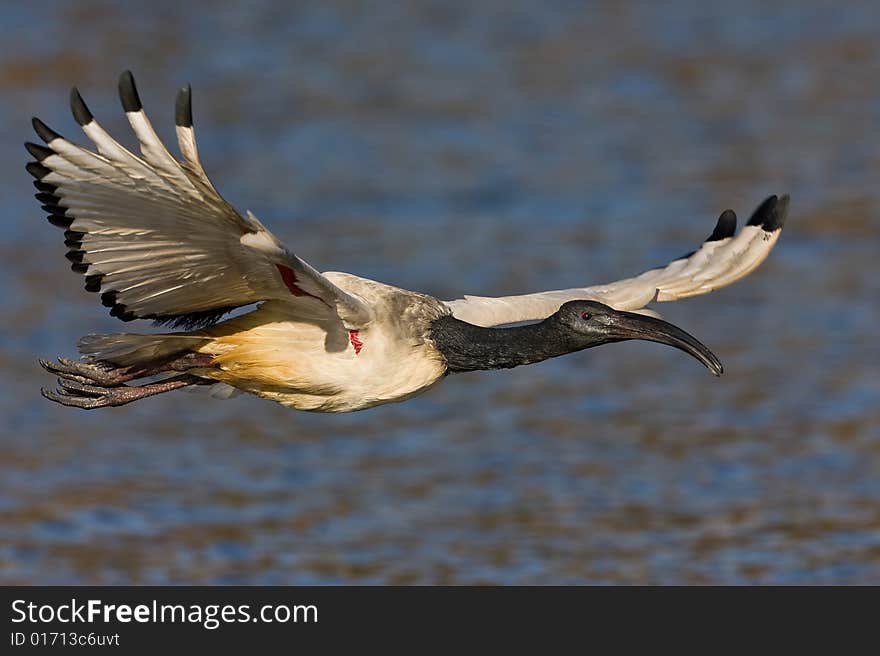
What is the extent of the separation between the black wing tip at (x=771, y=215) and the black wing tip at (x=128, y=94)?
4.25m

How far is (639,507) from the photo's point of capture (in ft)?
47.5

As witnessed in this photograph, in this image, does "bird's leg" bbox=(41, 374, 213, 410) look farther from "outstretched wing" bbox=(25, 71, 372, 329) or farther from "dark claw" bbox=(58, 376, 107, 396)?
"outstretched wing" bbox=(25, 71, 372, 329)

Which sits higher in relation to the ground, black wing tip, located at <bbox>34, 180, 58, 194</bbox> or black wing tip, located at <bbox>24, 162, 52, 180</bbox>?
black wing tip, located at <bbox>24, 162, 52, 180</bbox>

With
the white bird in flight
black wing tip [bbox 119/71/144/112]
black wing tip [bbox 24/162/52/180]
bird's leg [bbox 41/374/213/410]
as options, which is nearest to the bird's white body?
the white bird in flight

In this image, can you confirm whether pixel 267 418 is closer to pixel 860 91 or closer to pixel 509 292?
pixel 509 292

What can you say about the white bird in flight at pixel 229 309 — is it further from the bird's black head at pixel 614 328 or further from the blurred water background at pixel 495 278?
the blurred water background at pixel 495 278

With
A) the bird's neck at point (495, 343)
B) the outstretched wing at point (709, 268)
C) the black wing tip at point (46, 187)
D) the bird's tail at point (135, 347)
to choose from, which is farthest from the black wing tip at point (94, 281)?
the outstretched wing at point (709, 268)

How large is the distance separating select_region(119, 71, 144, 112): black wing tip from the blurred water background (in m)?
6.08

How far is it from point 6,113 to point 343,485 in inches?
422

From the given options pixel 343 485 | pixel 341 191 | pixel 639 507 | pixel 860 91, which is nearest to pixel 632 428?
pixel 639 507

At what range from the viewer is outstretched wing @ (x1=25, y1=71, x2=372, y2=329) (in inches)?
308

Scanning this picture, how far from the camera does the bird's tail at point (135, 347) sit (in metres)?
9.07

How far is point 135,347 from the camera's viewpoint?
359 inches

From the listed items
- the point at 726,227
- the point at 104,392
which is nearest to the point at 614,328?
the point at 726,227
